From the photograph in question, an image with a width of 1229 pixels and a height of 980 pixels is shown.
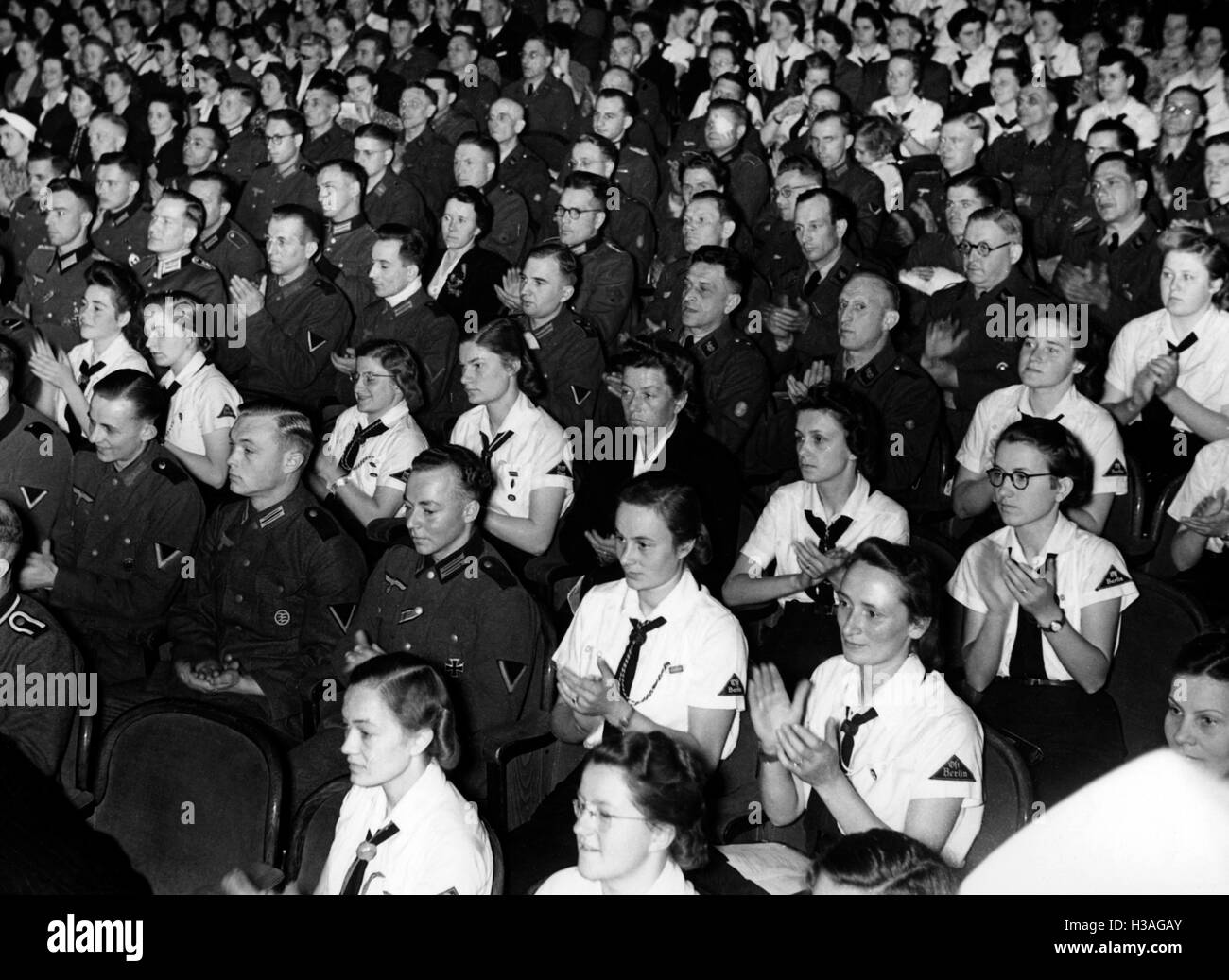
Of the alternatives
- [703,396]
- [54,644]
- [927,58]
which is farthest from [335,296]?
[927,58]

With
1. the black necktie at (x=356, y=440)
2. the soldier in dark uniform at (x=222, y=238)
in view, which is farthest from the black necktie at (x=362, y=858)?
the soldier in dark uniform at (x=222, y=238)

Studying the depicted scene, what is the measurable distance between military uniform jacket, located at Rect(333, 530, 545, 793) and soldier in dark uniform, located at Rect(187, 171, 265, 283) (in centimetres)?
354

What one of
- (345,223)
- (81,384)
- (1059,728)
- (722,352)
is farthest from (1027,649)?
(345,223)

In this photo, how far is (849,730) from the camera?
10.1 ft

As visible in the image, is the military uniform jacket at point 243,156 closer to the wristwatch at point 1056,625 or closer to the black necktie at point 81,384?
the black necktie at point 81,384

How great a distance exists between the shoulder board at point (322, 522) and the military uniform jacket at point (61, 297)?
3.09 metres

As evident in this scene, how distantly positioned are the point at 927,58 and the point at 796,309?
14.0ft

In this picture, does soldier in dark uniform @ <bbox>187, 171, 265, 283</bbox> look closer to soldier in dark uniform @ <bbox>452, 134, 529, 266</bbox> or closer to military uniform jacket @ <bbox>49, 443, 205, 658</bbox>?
soldier in dark uniform @ <bbox>452, 134, 529, 266</bbox>

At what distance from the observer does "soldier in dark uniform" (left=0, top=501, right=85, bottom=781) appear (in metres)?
3.43

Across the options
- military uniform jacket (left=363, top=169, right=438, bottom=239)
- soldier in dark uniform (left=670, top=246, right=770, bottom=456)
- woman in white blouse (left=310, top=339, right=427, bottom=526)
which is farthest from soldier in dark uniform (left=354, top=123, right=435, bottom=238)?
woman in white blouse (left=310, top=339, right=427, bottom=526)

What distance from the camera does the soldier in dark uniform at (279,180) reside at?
8070 mm

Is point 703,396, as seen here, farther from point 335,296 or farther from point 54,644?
point 54,644

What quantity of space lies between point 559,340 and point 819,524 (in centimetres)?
208
